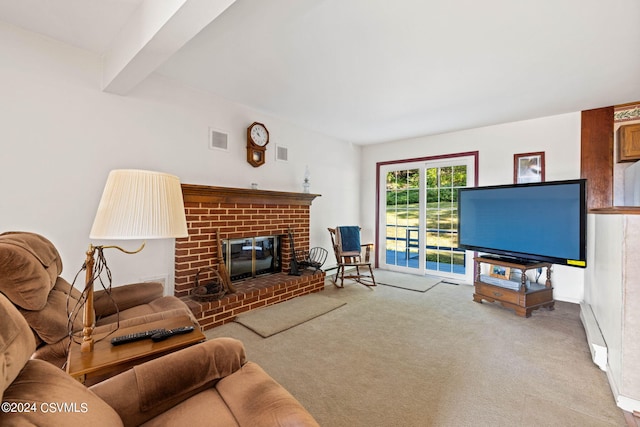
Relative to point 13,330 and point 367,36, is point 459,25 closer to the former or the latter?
point 367,36

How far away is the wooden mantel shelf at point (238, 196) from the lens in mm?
2951

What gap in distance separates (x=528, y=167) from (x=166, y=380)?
4.77 metres

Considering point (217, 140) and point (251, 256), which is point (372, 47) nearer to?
point (217, 140)

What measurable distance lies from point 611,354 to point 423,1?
107 inches

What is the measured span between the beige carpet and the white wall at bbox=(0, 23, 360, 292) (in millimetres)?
2815

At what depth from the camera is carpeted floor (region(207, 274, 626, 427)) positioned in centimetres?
164

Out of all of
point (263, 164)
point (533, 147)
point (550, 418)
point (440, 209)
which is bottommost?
point (550, 418)

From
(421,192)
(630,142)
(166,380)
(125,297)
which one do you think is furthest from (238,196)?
(630,142)

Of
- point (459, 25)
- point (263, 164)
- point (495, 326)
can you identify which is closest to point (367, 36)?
point (459, 25)

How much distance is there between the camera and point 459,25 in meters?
1.99

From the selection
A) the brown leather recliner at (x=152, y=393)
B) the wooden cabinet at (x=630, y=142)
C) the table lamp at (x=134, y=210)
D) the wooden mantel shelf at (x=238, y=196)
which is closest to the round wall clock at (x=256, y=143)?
the wooden mantel shelf at (x=238, y=196)

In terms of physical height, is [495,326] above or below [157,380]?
below

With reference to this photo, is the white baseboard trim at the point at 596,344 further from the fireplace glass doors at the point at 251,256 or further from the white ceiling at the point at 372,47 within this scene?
the fireplace glass doors at the point at 251,256

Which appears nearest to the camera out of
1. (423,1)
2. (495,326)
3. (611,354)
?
(423,1)
